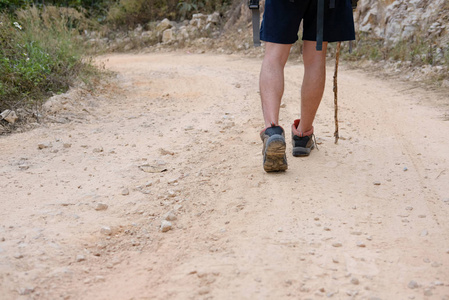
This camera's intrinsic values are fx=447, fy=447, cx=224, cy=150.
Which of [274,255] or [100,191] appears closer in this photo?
[274,255]

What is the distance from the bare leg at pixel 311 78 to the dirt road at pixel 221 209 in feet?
1.04

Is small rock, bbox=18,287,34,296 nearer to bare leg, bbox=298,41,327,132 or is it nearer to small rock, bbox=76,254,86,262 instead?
small rock, bbox=76,254,86,262

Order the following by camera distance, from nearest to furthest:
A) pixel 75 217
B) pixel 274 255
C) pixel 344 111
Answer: pixel 274 255 < pixel 75 217 < pixel 344 111

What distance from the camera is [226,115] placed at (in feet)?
14.2

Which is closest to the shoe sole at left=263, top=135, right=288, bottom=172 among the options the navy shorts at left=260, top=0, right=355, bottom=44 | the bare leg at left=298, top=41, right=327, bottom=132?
the bare leg at left=298, top=41, right=327, bottom=132

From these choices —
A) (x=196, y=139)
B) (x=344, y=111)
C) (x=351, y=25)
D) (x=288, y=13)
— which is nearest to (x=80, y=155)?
(x=196, y=139)

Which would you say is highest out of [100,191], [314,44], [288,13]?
[288,13]

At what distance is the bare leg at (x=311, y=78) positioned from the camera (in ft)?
9.13

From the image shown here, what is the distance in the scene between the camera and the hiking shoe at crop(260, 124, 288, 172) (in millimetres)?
2463

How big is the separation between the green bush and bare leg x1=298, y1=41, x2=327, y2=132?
2669 millimetres

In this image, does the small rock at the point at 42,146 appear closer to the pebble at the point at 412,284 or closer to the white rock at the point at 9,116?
the white rock at the point at 9,116

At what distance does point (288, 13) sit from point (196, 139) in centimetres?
141

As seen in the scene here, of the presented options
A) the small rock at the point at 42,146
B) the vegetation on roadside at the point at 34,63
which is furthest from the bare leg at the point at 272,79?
the vegetation on roadside at the point at 34,63

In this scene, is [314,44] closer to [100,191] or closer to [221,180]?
[221,180]
